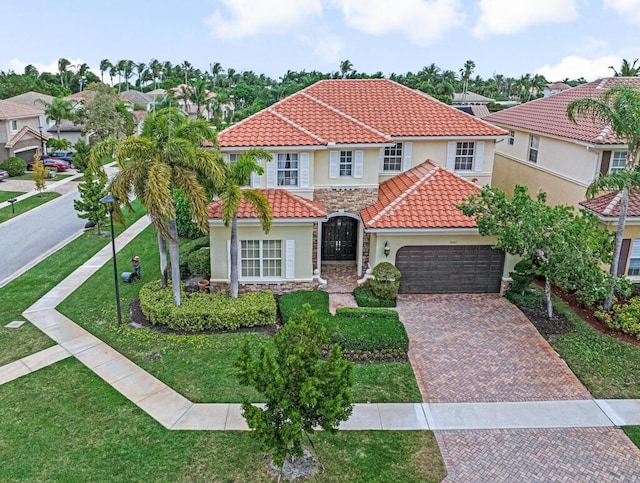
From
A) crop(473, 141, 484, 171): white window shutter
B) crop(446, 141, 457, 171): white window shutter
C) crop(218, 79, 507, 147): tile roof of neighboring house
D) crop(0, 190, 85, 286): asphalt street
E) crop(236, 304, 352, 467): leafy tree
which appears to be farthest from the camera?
crop(0, 190, 85, 286): asphalt street

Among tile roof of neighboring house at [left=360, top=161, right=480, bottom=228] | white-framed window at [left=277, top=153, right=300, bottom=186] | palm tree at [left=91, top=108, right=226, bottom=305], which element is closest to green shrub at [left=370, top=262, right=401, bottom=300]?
tile roof of neighboring house at [left=360, top=161, right=480, bottom=228]

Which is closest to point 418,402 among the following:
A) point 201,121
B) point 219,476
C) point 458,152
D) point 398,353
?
point 398,353

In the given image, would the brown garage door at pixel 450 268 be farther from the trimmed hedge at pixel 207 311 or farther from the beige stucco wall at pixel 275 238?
the trimmed hedge at pixel 207 311

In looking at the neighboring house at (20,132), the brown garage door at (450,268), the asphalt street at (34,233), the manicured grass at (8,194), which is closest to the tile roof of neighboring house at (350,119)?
the brown garage door at (450,268)

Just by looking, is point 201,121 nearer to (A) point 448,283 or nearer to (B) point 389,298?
(B) point 389,298

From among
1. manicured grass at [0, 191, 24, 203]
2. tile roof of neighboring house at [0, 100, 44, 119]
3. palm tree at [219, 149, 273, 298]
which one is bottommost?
manicured grass at [0, 191, 24, 203]

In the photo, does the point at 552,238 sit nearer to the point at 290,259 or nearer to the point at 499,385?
the point at 499,385

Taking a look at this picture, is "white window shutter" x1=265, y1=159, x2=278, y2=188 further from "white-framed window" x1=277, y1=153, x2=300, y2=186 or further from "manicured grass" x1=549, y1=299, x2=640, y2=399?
"manicured grass" x1=549, y1=299, x2=640, y2=399

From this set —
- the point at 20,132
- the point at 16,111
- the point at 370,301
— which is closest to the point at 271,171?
the point at 370,301
